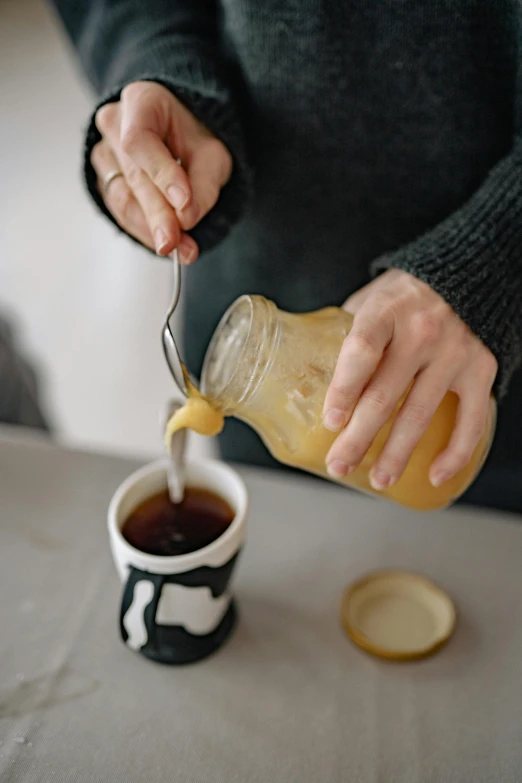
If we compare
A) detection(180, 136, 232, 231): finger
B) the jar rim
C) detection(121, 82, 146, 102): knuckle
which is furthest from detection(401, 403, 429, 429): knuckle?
detection(121, 82, 146, 102): knuckle

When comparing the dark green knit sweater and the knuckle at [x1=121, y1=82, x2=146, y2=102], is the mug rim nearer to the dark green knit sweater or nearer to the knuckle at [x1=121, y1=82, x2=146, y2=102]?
the dark green knit sweater

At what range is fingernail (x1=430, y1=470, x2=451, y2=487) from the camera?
0.52 meters

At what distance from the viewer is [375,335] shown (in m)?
0.48

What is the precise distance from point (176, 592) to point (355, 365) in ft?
0.72

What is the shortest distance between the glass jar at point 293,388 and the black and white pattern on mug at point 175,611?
0.37ft

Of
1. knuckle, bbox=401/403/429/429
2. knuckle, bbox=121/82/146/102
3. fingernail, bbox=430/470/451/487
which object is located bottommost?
fingernail, bbox=430/470/451/487

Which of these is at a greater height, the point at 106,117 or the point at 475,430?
the point at 106,117

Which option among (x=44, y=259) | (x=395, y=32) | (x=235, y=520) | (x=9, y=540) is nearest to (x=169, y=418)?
(x=235, y=520)

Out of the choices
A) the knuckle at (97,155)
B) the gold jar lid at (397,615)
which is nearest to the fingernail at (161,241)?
the knuckle at (97,155)

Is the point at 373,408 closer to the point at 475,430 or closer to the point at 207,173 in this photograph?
the point at 475,430

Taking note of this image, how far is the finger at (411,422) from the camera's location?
1.61ft

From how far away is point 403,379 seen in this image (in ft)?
1.61

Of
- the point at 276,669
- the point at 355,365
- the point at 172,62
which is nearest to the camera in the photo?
the point at 355,365

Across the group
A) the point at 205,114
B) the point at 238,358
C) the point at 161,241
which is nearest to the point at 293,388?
the point at 238,358
